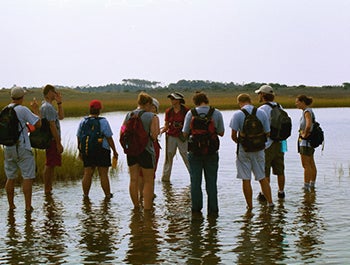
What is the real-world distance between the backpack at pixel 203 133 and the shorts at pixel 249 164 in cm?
54

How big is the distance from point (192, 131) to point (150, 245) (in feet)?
7.16

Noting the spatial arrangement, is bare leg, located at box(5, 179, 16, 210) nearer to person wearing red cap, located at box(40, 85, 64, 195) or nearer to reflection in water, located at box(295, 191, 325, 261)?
person wearing red cap, located at box(40, 85, 64, 195)

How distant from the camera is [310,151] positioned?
1238 cm

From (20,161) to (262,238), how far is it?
12.4ft

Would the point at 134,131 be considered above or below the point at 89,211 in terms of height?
above

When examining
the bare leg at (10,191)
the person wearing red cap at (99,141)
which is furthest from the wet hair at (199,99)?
the bare leg at (10,191)

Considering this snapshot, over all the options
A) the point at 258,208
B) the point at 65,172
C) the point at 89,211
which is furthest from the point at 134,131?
the point at 65,172

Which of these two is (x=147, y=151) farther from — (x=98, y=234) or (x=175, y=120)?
(x=175, y=120)

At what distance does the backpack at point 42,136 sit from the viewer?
37.8ft

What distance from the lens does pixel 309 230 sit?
8883 millimetres

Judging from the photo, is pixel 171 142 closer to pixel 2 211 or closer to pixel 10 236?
pixel 2 211

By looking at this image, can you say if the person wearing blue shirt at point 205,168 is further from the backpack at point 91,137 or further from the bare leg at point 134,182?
the backpack at point 91,137

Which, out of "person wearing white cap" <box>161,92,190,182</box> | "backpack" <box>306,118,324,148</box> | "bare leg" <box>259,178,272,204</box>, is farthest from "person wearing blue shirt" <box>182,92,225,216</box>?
"person wearing white cap" <box>161,92,190,182</box>

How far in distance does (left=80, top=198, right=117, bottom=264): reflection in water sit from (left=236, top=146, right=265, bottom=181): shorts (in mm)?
1922
